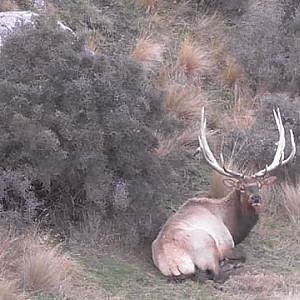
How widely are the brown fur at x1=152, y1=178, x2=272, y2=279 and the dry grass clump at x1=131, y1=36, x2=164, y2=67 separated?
4.33 metres

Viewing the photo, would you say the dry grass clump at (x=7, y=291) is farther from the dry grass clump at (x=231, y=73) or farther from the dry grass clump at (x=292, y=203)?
the dry grass clump at (x=231, y=73)

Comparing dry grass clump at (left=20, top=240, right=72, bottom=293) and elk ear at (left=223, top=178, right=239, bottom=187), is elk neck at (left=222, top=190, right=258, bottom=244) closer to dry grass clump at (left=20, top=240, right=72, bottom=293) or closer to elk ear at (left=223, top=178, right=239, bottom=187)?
elk ear at (left=223, top=178, right=239, bottom=187)

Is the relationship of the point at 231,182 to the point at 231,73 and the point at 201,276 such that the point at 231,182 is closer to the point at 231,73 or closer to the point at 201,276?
the point at 201,276

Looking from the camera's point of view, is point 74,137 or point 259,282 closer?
point 259,282

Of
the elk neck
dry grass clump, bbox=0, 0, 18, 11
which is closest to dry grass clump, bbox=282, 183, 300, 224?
the elk neck

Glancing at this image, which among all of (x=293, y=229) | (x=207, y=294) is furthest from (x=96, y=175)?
(x=293, y=229)

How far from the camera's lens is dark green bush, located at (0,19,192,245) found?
25.6 feet

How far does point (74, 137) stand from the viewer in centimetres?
798

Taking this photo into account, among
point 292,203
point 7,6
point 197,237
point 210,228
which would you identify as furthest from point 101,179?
point 7,6

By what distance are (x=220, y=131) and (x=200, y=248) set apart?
13.1 ft

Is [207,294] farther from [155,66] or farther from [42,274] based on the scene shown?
[155,66]

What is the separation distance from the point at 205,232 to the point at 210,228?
228mm

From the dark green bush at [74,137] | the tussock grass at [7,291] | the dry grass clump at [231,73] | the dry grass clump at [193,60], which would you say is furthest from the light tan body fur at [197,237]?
the dry grass clump at [231,73]

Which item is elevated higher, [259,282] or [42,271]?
[42,271]
